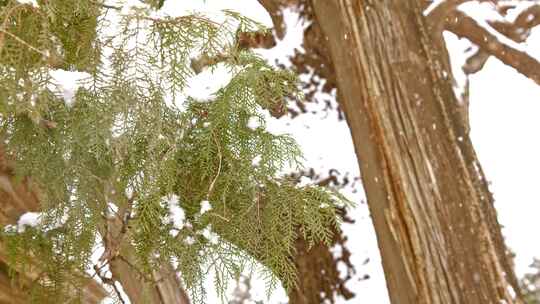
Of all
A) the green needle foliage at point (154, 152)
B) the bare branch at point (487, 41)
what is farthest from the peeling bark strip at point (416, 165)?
the bare branch at point (487, 41)

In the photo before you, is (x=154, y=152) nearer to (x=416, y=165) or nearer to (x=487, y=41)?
(x=416, y=165)

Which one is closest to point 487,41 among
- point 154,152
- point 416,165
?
point 416,165

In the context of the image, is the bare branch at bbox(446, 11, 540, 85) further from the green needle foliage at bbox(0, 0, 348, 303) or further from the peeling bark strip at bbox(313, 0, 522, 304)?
the green needle foliage at bbox(0, 0, 348, 303)

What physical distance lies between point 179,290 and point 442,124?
123cm

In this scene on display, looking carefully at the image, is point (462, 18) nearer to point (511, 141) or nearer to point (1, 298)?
point (511, 141)

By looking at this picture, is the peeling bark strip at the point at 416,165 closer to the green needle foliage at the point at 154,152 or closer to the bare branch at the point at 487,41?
the green needle foliage at the point at 154,152

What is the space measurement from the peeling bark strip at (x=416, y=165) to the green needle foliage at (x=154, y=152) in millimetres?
169

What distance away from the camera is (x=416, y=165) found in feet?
5.97

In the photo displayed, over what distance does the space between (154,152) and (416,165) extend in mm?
684

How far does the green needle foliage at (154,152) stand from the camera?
5.47 feet

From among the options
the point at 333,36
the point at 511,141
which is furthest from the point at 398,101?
the point at 511,141

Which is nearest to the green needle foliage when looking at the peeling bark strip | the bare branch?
the peeling bark strip

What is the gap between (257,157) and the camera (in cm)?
182

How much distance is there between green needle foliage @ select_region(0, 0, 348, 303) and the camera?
1666 millimetres
